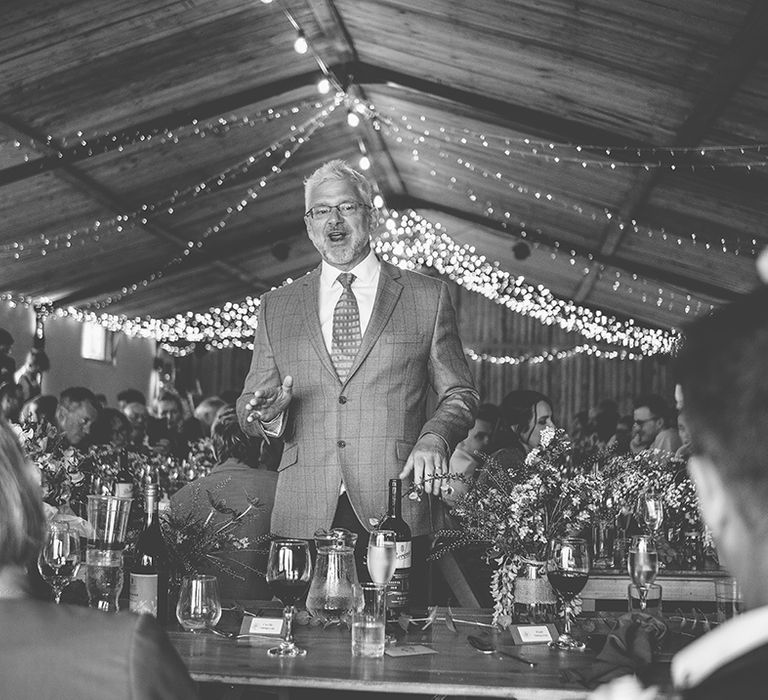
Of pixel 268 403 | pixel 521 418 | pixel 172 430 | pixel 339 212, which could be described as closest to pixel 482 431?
pixel 521 418

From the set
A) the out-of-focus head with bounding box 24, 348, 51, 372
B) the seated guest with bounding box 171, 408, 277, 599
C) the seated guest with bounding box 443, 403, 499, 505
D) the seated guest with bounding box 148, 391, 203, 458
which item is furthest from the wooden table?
the out-of-focus head with bounding box 24, 348, 51, 372

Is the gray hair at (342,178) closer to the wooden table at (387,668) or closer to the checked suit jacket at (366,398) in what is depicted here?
the checked suit jacket at (366,398)

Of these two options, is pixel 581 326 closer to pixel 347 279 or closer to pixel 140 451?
pixel 140 451

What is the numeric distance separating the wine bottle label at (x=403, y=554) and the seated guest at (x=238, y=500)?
43.2 inches

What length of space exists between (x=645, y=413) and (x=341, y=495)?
17.4 feet

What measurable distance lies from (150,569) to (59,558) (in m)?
0.21

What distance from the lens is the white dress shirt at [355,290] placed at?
3.02 metres

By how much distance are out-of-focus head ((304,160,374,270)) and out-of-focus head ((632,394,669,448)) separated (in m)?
5.09

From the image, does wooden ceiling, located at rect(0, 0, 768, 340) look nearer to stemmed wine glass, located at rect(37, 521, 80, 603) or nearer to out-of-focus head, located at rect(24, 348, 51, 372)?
out-of-focus head, located at rect(24, 348, 51, 372)

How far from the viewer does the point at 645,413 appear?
774 centimetres

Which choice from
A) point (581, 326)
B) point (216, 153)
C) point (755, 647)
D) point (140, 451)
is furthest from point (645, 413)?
point (581, 326)

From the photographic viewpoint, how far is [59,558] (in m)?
2.23

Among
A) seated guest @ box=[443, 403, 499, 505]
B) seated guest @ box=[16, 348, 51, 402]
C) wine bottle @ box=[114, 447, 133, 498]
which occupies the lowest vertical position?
wine bottle @ box=[114, 447, 133, 498]

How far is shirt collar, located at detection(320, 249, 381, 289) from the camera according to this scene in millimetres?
3029
